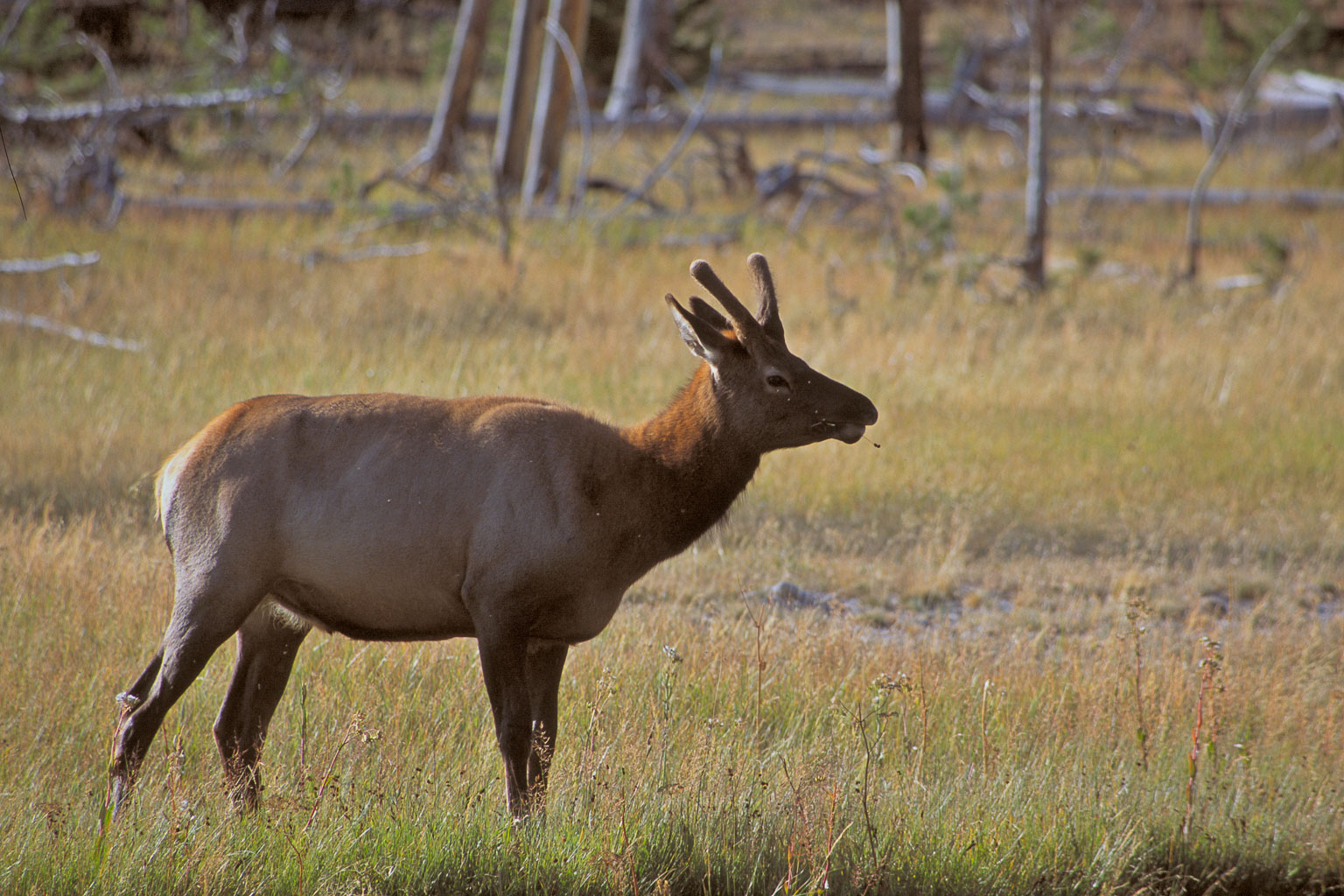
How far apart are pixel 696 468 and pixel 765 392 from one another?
37 centimetres

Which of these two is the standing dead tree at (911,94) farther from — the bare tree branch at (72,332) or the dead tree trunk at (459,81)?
the bare tree branch at (72,332)

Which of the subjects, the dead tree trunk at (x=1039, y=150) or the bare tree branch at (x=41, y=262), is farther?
the dead tree trunk at (x=1039, y=150)

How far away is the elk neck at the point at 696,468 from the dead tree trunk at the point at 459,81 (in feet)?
50.1

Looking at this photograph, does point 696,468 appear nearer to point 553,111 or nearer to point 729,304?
point 729,304

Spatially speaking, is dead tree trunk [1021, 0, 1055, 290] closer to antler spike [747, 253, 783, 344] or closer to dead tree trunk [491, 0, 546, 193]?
dead tree trunk [491, 0, 546, 193]

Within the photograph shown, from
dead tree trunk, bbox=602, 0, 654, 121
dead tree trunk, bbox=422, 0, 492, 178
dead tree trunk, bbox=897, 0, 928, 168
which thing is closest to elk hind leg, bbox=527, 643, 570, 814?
dead tree trunk, bbox=422, 0, 492, 178

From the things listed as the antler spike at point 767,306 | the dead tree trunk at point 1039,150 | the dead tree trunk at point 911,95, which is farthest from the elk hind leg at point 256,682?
the dead tree trunk at point 911,95

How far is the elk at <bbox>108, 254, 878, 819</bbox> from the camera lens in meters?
4.31

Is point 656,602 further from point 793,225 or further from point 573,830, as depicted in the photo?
point 793,225

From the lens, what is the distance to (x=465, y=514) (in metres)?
4.37

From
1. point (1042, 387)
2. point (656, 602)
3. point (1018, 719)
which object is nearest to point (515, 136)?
point (1042, 387)

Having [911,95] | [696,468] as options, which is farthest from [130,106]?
[911,95]

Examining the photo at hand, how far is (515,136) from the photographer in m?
17.9

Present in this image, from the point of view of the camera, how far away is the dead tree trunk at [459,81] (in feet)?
63.4
